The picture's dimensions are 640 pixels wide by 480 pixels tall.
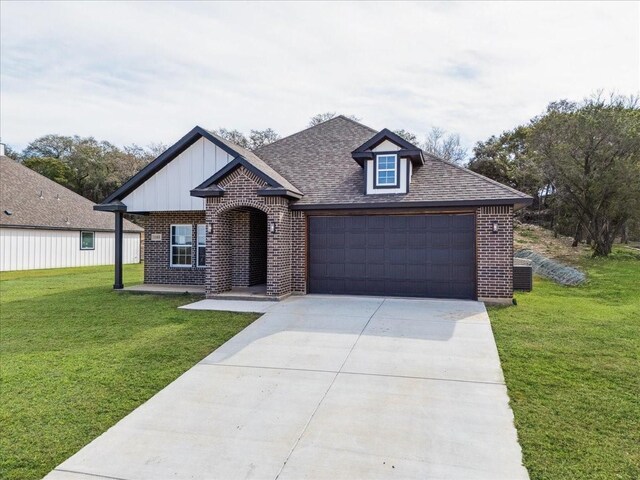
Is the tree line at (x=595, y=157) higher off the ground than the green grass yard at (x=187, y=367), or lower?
higher

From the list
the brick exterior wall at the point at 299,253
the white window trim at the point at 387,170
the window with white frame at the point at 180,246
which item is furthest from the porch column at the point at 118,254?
the white window trim at the point at 387,170

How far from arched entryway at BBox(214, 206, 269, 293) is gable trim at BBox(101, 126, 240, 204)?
6.53 feet

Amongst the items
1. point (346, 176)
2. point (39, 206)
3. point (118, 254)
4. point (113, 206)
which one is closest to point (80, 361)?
point (113, 206)

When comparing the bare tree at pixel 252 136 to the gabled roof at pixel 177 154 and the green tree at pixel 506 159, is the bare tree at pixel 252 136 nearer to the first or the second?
the green tree at pixel 506 159

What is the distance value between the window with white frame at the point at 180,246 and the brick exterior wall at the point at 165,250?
0.13 m

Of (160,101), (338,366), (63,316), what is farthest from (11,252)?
(338,366)

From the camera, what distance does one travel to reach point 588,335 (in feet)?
24.2

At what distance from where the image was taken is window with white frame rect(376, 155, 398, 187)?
11.7 m

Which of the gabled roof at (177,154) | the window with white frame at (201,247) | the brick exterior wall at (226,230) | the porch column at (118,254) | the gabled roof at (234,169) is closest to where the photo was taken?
the gabled roof at (234,169)

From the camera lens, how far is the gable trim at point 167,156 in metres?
12.6

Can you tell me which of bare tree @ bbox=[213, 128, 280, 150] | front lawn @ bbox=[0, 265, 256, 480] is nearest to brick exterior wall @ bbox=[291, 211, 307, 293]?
front lawn @ bbox=[0, 265, 256, 480]

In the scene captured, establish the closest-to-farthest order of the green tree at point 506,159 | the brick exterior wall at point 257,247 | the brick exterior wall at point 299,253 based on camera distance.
→ the brick exterior wall at point 299,253 < the brick exterior wall at point 257,247 < the green tree at point 506,159

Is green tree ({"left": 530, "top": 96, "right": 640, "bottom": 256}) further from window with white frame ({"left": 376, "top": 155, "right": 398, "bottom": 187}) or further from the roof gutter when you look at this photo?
window with white frame ({"left": 376, "top": 155, "right": 398, "bottom": 187})

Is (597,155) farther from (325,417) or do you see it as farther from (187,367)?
(187,367)
